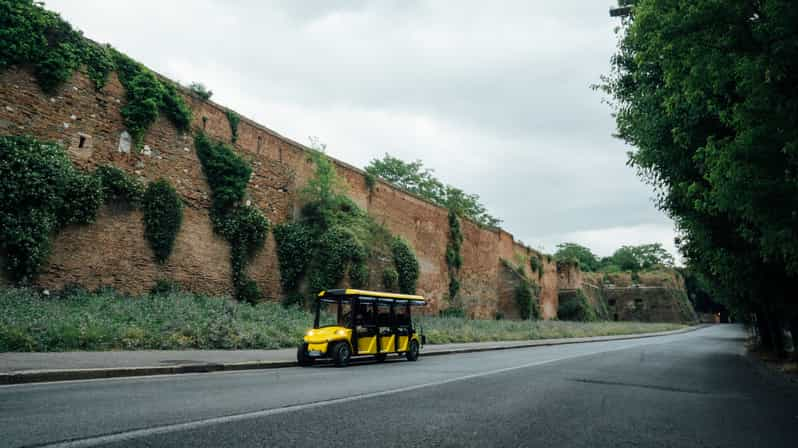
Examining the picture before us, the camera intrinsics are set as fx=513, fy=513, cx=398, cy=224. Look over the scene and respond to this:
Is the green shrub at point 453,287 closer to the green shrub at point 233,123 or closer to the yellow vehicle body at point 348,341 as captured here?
the green shrub at point 233,123

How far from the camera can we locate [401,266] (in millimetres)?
30094

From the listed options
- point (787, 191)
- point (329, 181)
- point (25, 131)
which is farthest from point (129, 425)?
point (329, 181)

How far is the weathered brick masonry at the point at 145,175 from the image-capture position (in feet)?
48.8

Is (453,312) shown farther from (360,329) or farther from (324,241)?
(360,329)

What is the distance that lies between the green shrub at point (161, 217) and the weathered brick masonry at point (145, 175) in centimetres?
29

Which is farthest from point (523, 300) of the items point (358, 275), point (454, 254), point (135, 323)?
point (135, 323)

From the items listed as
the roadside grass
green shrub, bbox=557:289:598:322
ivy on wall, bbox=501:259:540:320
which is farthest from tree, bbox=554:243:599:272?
the roadside grass

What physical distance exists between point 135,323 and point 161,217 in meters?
5.69

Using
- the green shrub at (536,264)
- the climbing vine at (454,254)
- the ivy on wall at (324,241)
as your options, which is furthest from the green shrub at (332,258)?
the green shrub at (536,264)

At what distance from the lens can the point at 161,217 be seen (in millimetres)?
17906

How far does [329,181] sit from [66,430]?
21314mm

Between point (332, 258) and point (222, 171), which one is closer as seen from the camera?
point (222, 171)

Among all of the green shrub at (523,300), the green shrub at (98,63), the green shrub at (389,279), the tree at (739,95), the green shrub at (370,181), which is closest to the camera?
the tree at (739,95)

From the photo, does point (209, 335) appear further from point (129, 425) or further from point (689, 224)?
point (689, 224)
